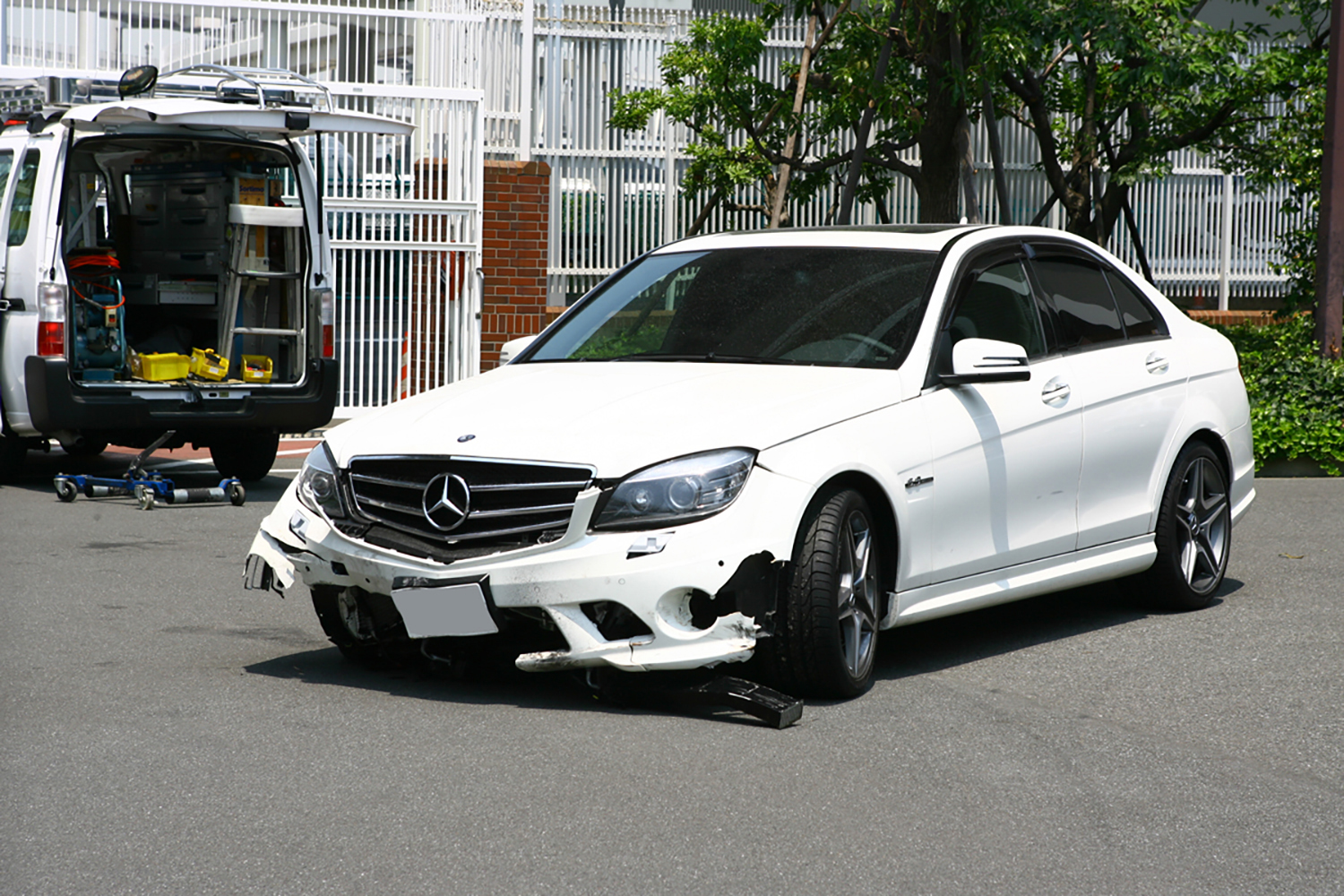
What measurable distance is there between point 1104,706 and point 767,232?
8.06 ft

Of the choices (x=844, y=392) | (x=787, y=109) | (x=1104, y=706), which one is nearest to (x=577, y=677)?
(x=844, y=392)

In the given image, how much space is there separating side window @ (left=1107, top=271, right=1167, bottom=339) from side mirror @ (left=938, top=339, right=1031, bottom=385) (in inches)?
53.1

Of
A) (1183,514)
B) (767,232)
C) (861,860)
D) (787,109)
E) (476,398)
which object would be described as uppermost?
(787,109)

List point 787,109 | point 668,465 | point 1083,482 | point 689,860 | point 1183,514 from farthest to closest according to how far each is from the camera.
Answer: point 787,109 < point 1183,514 < point 1083,482 < point 668,465 < point 689,860

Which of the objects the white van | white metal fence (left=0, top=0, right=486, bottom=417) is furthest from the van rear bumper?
white metal fence (left=0, top=0, right=486, bottom=417)

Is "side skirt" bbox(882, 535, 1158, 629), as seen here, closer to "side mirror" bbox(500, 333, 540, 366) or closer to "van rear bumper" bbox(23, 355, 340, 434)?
"side mirror" bbox(500, 333, 540, 366)

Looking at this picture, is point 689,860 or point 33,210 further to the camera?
point 33,210

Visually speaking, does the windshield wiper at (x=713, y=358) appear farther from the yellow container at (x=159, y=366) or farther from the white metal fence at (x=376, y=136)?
the white metal fence at (x=376, y=136)

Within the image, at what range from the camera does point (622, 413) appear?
5.48 metres

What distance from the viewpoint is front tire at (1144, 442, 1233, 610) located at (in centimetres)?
720

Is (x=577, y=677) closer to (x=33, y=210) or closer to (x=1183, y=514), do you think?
(x=1183, y=514)

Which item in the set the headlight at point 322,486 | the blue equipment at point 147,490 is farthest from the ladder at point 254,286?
the headlight at point 322,486

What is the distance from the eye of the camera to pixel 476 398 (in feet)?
19.3

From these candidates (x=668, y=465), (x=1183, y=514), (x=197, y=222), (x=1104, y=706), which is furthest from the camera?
(x=197, y=222)
